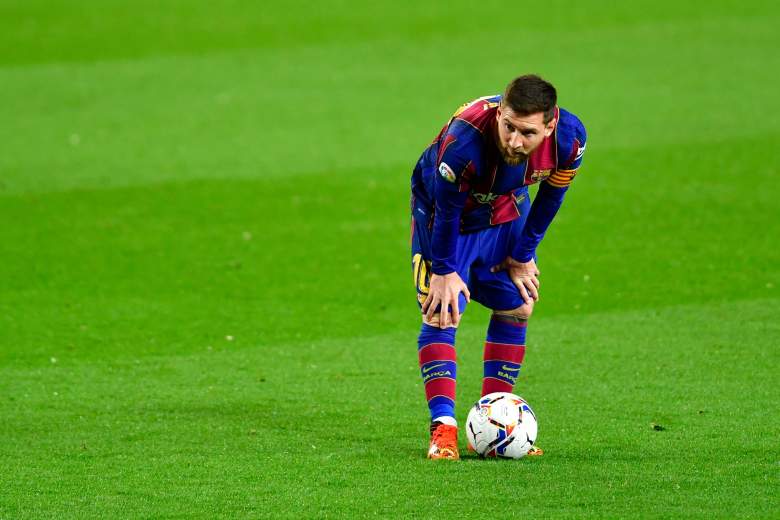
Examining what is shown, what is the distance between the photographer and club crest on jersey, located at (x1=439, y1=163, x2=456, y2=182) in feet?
19.7

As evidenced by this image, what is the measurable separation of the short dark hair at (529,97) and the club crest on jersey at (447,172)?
425 millimetres

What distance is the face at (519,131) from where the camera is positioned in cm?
581

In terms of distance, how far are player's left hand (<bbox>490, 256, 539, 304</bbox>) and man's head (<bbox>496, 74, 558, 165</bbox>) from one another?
2.94 ft

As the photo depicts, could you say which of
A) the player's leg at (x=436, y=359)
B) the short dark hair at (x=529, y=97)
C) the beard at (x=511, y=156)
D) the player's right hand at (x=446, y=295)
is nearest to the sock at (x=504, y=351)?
the player's leg at (x=436, y=359)

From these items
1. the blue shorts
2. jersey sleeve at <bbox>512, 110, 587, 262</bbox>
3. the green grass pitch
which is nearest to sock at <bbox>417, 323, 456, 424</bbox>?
the blue shorts

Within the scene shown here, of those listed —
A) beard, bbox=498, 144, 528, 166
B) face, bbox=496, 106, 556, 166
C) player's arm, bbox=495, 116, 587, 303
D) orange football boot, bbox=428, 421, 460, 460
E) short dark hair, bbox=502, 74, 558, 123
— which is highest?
short dark hair, bbox=502, 74, 558, 123

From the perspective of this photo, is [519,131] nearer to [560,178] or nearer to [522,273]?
[560,178]

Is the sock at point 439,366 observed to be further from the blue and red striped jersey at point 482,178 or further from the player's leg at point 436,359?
the blue and red striped jersey at point 482,178

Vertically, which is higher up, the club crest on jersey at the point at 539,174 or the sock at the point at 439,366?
the club crest on jersey at the point at 539,174

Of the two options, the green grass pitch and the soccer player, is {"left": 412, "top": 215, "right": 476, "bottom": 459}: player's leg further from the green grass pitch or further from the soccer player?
the green grass pitch

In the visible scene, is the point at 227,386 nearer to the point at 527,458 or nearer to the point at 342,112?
the point at 527,458

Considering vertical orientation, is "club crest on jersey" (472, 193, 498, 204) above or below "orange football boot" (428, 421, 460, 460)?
above

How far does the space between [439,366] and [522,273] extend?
689 millimetres

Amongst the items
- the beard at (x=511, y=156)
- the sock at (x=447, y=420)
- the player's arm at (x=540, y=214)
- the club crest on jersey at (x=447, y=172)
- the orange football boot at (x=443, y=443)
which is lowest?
the orange football boot at (x=443, y=443)
